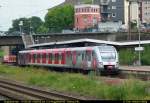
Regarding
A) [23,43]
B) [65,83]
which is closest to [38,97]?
[65,83]

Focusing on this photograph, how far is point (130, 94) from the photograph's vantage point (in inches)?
918

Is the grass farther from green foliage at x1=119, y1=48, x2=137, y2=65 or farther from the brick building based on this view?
the brick building

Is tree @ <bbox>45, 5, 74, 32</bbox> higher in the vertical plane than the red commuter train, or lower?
higher

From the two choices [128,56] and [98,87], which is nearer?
[98,87]

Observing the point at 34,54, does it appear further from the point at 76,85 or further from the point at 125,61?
the point at 76,85

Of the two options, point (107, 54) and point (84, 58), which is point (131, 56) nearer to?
point (84, 58)

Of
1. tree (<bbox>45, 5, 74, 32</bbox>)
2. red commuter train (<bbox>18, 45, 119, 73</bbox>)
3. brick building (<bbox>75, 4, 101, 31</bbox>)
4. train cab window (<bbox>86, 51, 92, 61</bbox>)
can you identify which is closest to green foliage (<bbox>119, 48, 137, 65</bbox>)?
red commuter train (<bbox>18, 45, 119, 73</bbox>)

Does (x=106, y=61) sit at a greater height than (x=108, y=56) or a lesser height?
lesser

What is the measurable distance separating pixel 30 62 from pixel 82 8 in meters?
102

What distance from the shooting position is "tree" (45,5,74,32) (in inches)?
6516

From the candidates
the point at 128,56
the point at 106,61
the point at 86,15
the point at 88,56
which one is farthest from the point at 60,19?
the point at 106,61

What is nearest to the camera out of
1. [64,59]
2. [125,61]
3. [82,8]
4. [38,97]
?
[38,97]

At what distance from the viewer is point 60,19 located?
167m

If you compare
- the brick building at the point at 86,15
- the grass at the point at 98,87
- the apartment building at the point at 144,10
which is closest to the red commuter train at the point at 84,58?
the grass at the point at 98,87
